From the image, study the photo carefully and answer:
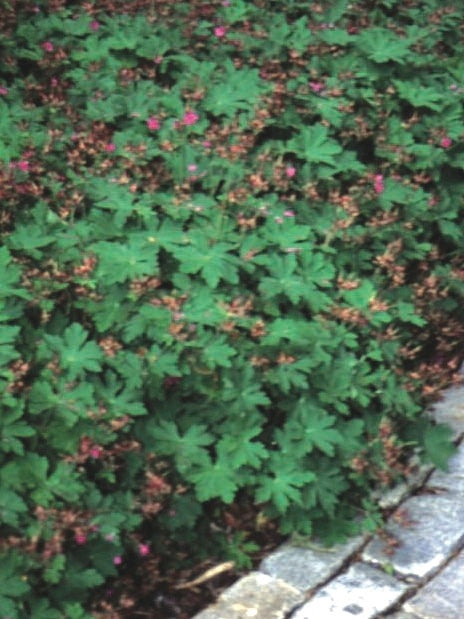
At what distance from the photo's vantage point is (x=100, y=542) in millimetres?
3375

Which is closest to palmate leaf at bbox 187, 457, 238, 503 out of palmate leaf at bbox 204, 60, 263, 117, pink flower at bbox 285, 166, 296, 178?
pink flower at bbox 285, 166, 296, 178

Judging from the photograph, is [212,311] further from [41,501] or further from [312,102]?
[312,102]

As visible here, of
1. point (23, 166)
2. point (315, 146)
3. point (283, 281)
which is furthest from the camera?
point (315, 146)

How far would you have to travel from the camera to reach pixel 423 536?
3.67 metres

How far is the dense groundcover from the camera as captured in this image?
3.38m

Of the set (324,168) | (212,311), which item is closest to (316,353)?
(212,311)

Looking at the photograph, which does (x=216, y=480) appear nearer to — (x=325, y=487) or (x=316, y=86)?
(x=325, y=487)

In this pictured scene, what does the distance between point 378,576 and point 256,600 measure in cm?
39

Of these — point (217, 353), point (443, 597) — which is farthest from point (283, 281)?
point (443, 597)

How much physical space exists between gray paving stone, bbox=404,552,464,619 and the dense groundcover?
0.95ft

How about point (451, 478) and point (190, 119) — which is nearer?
point (451, 478)

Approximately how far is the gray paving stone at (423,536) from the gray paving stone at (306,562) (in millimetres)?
68

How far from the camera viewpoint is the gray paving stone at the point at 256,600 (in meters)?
3.38

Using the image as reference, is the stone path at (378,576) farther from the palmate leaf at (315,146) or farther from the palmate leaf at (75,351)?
the palmate leaf at (315,146)
